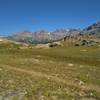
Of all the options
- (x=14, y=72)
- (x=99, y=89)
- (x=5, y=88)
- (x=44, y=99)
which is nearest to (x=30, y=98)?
(x=44, y=99)

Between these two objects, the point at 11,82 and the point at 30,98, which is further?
the point at 11,82

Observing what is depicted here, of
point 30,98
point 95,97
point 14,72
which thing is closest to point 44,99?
point 30,98

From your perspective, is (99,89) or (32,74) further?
(32,74)

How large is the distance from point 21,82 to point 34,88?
3.20 m

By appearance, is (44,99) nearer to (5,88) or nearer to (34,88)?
(34,88)

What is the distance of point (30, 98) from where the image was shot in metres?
19.6

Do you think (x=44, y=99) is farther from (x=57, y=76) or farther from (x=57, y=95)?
(x=57, y=76)

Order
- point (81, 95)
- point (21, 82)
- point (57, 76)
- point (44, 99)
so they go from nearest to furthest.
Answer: point (44, 99)
point (81, 95)
point (21, 82)
point (57, 76)

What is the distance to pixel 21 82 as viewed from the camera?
2545 cm

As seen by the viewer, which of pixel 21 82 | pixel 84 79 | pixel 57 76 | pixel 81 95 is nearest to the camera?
pixel 81 95

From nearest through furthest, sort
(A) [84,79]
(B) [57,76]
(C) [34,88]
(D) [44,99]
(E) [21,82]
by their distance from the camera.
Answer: (D) [44,99]
(C) [34,88]
(E) [21,82]
(A) [84,79]
(B) [57,76]

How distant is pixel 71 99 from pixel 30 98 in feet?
11.7

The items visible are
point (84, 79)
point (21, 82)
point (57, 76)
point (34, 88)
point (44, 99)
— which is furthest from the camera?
point (57, 76)

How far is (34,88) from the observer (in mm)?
22719
